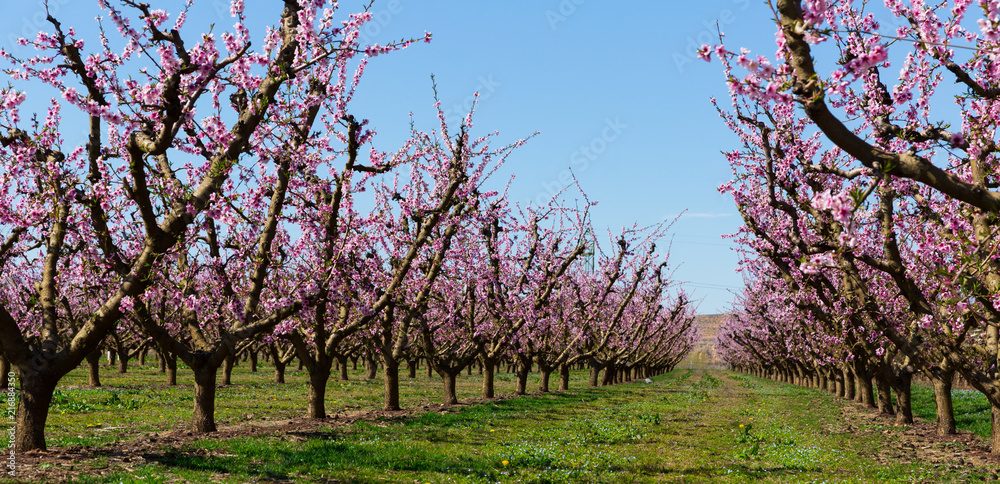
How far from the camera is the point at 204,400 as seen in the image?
14250 millimetres

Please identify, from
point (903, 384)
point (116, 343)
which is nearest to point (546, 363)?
point (903, 384)

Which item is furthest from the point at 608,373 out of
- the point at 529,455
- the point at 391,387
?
the point at 529,455

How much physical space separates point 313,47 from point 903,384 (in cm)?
2012

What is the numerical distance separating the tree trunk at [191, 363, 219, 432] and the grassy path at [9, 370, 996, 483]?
4.70ft

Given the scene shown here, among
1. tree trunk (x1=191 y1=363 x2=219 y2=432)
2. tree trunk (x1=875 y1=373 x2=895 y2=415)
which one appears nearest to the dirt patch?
tree trunk (x1=875 y1=373 x2=895 y2=415)

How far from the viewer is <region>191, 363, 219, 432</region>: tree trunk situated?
13938mm

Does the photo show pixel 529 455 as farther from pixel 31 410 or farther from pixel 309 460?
pixel 31 410

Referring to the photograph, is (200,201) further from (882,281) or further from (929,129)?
(882,281)

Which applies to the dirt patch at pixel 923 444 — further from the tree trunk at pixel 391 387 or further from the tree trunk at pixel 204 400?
the tree trunk at pixel 204 400

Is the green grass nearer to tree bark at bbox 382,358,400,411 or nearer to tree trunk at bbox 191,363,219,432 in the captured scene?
tree bark at bbox 382,358,400,411

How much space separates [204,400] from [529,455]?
24.1 ft

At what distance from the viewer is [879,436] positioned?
1788cm

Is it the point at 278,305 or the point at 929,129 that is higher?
the point at 929,129

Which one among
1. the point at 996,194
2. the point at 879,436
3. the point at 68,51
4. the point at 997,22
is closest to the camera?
the point at 996,194
